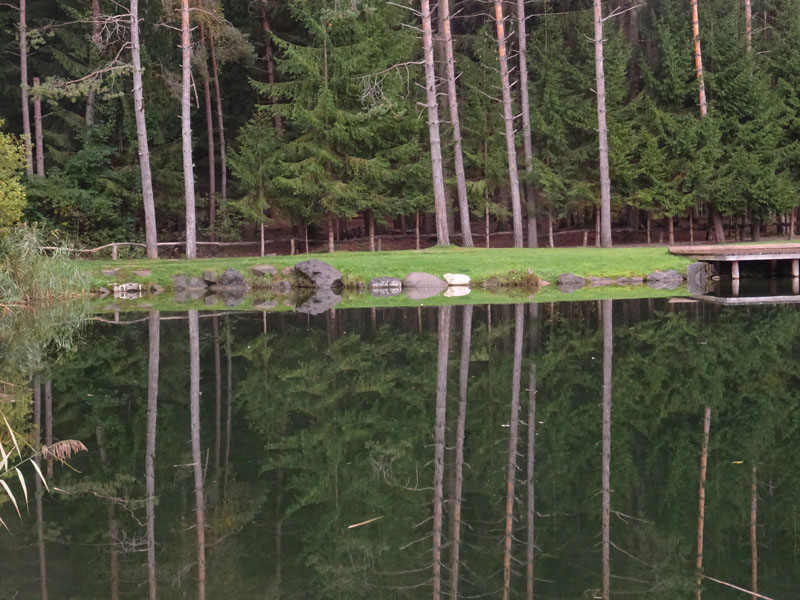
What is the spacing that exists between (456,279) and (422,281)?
94 centimetres

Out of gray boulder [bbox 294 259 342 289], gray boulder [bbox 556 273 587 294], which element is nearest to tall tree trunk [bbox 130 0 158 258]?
gray boulder [bbox 294 259 342 289]

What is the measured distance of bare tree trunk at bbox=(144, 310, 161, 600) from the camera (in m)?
5.56

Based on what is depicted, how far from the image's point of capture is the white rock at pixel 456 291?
2289 cm

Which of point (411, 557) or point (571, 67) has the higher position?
point (571, 67)

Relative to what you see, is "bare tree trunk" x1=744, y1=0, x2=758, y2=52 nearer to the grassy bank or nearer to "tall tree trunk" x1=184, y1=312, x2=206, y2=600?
the grassy bank

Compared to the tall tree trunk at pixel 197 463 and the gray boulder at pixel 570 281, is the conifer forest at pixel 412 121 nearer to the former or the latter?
the gray boulder at pixel 570 281

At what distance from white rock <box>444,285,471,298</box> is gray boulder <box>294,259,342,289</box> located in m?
3.12

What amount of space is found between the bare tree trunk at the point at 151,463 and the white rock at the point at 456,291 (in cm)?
930

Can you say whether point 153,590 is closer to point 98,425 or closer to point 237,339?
point 98,425

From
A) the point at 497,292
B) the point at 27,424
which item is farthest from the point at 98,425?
the point at 497,292

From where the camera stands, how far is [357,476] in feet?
24.3

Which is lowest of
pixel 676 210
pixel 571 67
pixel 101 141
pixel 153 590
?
pixel 153 590

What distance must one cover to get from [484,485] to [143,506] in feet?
8.05

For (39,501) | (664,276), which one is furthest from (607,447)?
(664,276)
